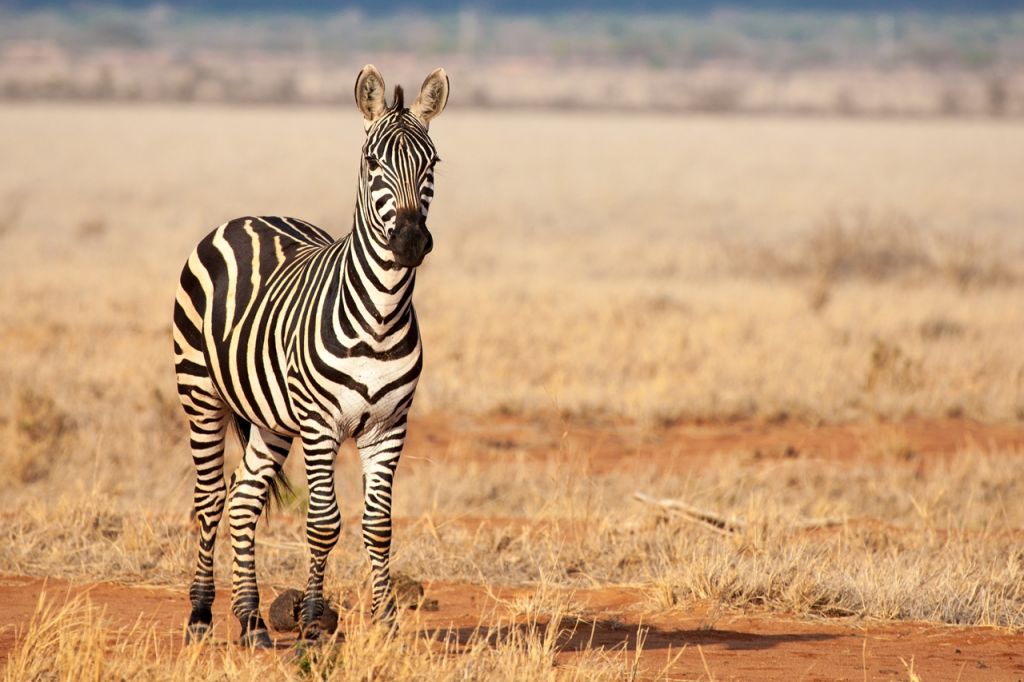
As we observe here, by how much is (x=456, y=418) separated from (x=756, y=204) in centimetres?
1911

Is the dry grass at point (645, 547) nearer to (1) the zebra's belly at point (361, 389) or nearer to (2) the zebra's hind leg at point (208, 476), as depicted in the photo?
(2) the zebra's hind leg at point (208, 476)

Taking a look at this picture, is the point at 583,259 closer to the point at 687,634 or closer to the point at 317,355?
the point at 687,634

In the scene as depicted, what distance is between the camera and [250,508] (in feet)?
19.8

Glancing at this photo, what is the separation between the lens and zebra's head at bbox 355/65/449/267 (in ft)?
16.4

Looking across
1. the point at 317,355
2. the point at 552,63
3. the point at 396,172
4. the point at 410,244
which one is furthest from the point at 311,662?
the point at 552,63

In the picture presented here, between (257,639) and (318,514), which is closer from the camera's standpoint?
(318,514)

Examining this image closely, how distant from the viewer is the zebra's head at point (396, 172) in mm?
4984

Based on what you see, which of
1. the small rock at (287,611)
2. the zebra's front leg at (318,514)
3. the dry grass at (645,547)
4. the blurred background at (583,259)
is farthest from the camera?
the blurred background at (583,259)

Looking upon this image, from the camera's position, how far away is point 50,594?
6.46 meters

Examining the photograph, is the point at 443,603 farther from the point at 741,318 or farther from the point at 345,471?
the point at 741,318

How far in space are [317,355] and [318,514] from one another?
0.66 metres

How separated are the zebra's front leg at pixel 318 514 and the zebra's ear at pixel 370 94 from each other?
4.21ft

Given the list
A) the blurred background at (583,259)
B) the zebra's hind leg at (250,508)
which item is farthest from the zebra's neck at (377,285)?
the blurred background at (583,259)

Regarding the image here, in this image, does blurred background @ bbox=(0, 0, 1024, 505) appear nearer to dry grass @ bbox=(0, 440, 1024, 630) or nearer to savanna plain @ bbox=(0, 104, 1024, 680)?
savanna plain @ bbox=(0, 104, 1024, 680)
